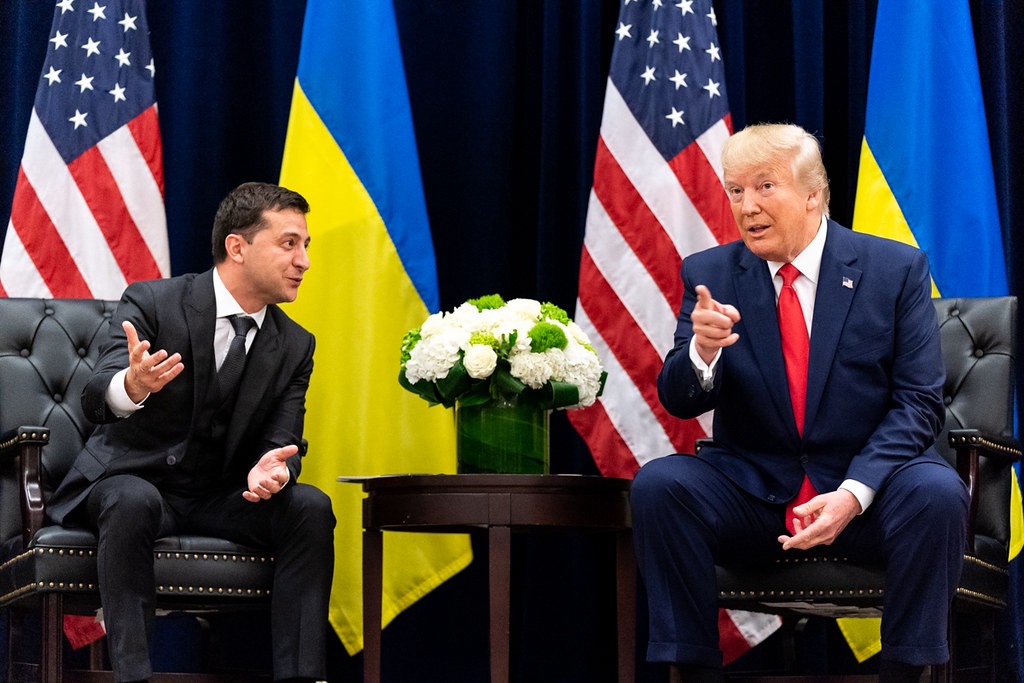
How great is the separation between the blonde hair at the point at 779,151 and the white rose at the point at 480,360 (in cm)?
75

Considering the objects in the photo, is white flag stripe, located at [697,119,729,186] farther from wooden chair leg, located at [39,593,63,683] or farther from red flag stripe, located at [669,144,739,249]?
wooden chair leg, located at [39,593,63,683]

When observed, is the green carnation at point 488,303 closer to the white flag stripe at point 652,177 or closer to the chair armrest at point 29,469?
the white flag stripe at point 652,177

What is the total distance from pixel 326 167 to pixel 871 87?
177 centimetres

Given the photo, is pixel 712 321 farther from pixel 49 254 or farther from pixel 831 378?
pixel 49 254

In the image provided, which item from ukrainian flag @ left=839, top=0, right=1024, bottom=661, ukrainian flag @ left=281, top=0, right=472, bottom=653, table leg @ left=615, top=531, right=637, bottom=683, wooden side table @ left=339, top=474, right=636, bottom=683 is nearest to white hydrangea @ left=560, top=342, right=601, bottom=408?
wooden side table @ left=339, top=474, right=636, bottom=683

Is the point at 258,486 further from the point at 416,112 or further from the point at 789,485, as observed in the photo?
the point at 416,112

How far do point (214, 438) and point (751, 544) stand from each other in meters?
1.43

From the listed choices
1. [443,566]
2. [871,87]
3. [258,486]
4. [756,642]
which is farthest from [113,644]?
[871,87]

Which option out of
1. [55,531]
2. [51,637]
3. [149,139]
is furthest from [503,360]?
[149,139]

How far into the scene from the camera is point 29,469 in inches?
138

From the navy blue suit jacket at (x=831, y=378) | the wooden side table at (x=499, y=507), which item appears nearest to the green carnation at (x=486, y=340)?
the wooden side table at (x=499, y=507)

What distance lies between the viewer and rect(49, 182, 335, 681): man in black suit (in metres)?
3.30

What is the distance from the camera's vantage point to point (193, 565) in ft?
11.2

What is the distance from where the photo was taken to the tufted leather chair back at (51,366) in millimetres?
3904
